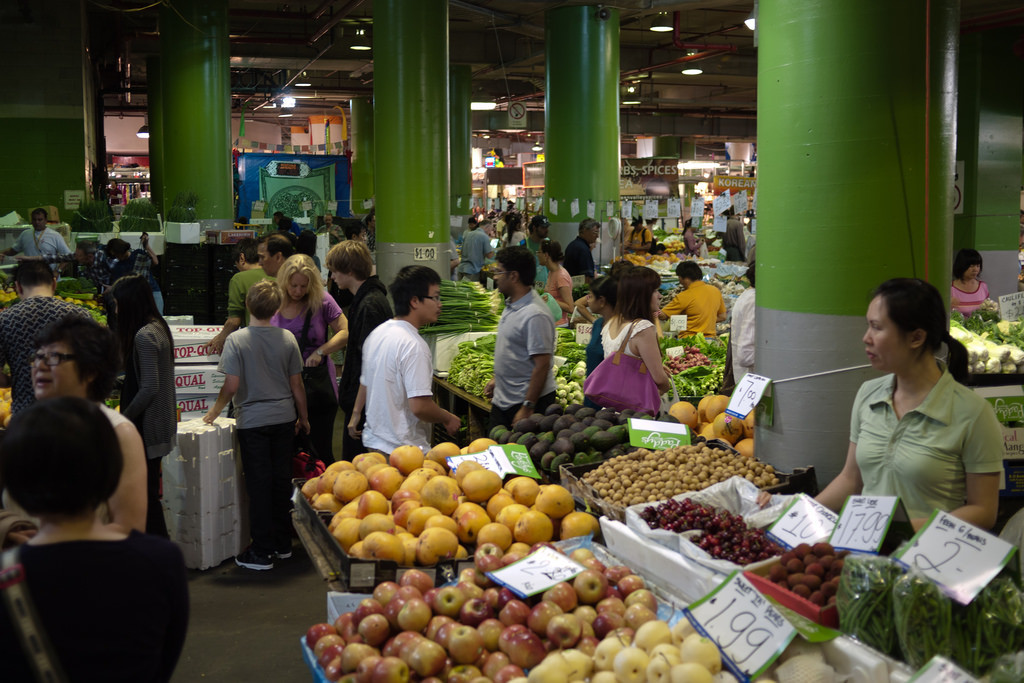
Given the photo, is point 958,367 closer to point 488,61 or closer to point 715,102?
point 488,61

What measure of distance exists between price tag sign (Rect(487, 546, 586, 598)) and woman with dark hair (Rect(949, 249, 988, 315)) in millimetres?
6366

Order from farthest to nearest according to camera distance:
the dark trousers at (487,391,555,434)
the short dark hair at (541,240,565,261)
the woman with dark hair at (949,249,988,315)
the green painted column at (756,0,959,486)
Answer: the short dark hair at (541,240,565,261), the woman with dark hair at (949,249,988,315), the dark trousers at (487,391,555,434), the green painted column at (756,0,959,486)

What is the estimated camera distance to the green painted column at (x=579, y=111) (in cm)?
1211

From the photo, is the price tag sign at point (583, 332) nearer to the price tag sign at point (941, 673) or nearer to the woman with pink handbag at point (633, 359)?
the woman with pink handbag at point (633, 359)

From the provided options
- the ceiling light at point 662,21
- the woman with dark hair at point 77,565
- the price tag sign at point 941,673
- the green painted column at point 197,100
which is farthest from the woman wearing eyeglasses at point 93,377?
the ceiling light at point 662,21

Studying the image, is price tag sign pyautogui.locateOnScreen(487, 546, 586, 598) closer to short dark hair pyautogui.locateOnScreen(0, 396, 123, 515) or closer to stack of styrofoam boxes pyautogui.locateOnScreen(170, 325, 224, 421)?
short dark hair pyautogui.locateOnScreen(0, 396, 123, 515)

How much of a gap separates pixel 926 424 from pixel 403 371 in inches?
89.9

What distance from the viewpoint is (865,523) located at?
2.54 meters

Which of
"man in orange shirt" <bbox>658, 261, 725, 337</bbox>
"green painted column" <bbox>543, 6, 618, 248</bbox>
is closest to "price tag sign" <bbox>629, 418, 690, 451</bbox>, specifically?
"man in orange shirt" <bbox>658, 261, 725, 337</bbox>

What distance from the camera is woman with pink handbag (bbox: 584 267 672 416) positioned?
4.89 m


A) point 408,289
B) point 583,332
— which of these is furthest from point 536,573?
point 583,332

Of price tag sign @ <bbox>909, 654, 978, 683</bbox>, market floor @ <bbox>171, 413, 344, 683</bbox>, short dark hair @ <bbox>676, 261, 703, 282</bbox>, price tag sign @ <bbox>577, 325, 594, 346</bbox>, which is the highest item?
short dark hair @ <bbox>676, 261, 703, 282</bbox>

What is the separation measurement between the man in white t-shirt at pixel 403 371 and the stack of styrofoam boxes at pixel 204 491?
1.37 meters

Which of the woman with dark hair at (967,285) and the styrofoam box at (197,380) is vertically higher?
the woman with dark hair at (967,285)
